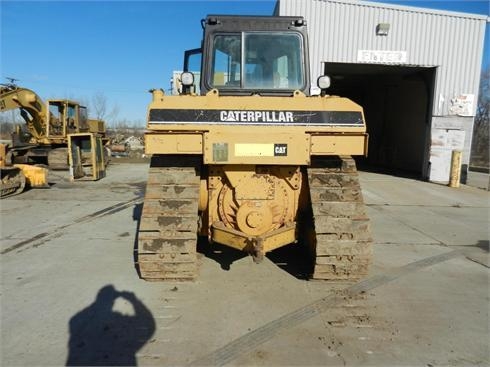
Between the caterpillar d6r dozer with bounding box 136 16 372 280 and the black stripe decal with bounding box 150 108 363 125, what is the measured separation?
1 cm

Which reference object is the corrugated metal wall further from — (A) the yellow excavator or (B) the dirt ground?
(A) the yellow excavator

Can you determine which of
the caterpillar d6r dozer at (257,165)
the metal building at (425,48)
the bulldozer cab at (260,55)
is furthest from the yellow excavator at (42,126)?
the caterpillar d6r dozer at (257,165)

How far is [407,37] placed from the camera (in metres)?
13.2

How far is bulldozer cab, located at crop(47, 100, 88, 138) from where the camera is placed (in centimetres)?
1625

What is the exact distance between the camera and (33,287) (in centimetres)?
419

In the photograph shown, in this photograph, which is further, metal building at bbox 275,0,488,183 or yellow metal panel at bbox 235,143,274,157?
metal building at bbox 275,0,488,183

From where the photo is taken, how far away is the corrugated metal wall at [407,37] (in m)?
12.9

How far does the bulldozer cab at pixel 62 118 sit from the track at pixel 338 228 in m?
15.1

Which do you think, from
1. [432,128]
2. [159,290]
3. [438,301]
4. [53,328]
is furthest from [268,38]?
[432,128]

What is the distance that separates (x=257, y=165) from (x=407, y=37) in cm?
1177

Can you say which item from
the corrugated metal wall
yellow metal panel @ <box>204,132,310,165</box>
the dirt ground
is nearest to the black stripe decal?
yellow metal panel @ <box>204,132,310,165</box>

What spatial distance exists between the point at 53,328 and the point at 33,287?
1.11m

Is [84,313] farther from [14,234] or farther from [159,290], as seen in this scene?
[14,234]

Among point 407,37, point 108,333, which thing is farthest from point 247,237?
point 407,37
